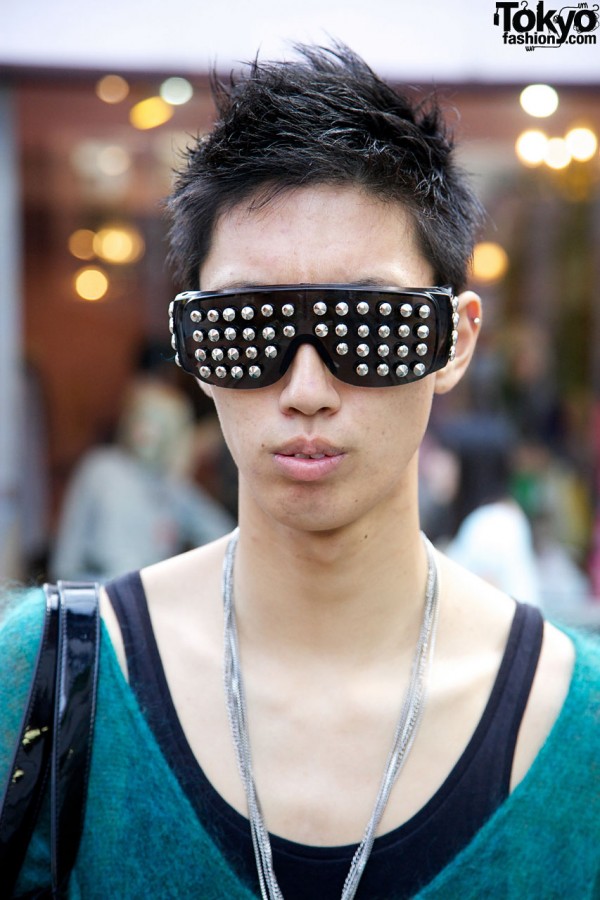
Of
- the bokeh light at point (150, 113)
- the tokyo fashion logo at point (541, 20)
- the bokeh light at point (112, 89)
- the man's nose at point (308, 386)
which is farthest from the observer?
the bokeh light at point (150, 113)

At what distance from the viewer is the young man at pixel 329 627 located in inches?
66.9

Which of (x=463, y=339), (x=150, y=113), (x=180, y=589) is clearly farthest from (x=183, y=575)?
(x=150, y=113)

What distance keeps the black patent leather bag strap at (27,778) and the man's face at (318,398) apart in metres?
0.48

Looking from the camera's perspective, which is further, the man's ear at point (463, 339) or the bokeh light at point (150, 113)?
the bokeh light at point (150, 113)

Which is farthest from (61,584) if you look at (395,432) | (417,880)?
(417,880)

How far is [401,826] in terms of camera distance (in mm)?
1740

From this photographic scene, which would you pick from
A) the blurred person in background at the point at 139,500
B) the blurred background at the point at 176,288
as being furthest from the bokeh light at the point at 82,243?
the blurred person in background at the point at 139,500

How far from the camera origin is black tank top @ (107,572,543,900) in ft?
5.61

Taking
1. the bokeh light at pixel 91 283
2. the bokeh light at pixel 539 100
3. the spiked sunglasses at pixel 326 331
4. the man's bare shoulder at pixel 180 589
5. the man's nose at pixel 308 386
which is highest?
the bokeh light at pixel 539 100

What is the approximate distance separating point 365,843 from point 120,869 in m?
0.41

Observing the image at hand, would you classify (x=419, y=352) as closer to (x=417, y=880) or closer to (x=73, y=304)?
(x=417, y=880)

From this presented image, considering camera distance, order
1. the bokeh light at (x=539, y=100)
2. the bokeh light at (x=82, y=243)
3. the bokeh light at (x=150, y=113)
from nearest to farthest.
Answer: the bokeh light at (x=539, y=100)
the bokeh light at (x=150, y=113)
the bokeh light at (x=82, y=243)

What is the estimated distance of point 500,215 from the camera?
7059mm

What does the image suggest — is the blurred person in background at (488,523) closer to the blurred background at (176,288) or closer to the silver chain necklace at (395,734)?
the blurred background at (176,288)
